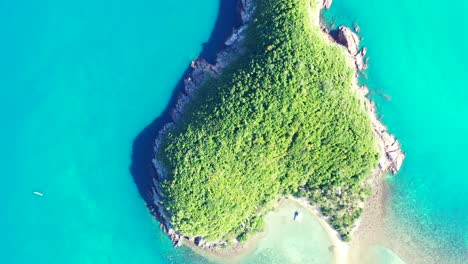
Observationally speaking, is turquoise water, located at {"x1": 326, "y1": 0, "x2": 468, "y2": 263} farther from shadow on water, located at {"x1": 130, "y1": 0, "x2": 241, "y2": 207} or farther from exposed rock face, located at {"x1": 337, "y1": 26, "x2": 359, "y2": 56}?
shadow on water, located at {"x1": 130, "y1": 0, "x2": 241, "y2": 207}

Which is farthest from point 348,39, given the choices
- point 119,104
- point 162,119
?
point 119,104

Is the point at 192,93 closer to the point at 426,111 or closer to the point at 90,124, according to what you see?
the point at 90,124

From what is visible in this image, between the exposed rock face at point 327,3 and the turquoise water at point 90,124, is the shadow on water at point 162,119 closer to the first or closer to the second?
the turquoise water at point 90,124

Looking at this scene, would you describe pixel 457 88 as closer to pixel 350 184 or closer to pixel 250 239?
pixel 350 184

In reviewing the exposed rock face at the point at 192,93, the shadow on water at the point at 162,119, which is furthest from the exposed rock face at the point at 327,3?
the shadow on water at the point at 162,119

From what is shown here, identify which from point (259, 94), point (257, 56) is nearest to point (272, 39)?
point (257, 56)

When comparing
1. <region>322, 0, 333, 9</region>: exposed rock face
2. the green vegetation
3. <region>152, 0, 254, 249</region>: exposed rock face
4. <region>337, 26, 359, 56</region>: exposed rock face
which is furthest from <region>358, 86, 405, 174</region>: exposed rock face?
<region>152, 0, 254, 249</region>: exposed rock face
